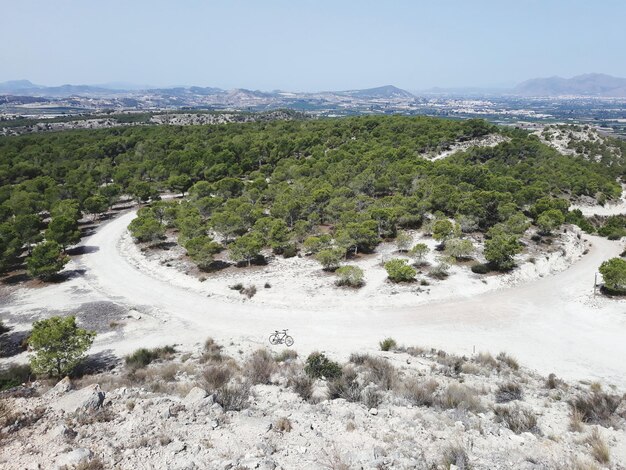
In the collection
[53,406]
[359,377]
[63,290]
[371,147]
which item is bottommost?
[63,290]

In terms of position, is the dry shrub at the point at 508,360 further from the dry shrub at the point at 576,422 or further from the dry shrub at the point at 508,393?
the dry shrub at the point at 576,422

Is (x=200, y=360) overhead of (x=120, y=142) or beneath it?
beneath

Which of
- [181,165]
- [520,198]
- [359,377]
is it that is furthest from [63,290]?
[520,198]

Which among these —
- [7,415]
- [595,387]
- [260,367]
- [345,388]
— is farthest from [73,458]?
[595,387]

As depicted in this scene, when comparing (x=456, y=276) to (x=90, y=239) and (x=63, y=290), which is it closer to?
(x=63, y=290)

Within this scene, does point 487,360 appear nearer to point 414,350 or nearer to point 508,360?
point 508,360
